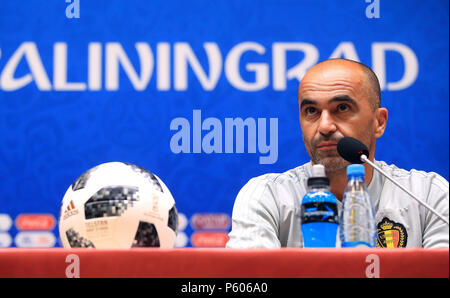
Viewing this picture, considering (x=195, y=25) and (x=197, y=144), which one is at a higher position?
(x=195, y=25)

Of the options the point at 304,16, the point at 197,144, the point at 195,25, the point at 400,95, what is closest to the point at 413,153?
the point at 400,95

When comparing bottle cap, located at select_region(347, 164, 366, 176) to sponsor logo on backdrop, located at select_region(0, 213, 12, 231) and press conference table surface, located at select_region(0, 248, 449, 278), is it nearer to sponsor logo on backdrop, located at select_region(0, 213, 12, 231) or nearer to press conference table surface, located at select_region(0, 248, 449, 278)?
press conference table surface, located at select_region(0, 248, 449, 278)

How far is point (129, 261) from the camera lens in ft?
2.78

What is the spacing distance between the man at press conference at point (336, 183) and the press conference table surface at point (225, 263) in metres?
0.61

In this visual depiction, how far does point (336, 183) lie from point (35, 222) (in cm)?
117

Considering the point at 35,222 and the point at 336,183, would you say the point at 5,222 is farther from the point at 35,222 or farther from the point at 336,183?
the point at 336,183

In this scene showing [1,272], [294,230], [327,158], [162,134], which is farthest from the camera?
[162,134]

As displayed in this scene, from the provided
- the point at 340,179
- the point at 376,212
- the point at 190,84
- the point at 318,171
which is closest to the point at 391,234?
the point at 376,212

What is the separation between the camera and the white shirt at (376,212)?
5.10ft

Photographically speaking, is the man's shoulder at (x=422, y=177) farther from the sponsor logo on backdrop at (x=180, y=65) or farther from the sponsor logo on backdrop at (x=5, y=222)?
the sponsor logo on backdrop at (x=5, y=222)

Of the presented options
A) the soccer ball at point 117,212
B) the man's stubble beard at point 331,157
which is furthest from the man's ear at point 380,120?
the soccer ball at point 117,212
